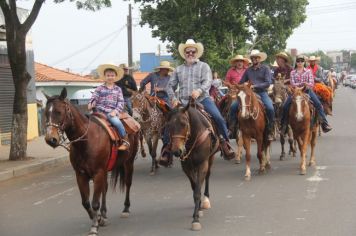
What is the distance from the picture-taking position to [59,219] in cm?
833

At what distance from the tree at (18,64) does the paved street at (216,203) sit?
1.72 m

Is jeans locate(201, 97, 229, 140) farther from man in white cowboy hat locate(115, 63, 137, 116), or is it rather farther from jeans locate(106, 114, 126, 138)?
man in white cowboy hat locate(115, 63, 137, 116)

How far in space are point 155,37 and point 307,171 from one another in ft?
61.3

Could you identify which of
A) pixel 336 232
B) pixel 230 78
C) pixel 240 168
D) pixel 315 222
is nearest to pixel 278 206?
pixel 315 222

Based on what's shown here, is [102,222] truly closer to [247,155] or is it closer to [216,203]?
[216,203]

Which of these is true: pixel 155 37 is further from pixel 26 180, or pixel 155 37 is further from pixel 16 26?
pixel 26 180

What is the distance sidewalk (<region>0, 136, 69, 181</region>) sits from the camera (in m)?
13.1

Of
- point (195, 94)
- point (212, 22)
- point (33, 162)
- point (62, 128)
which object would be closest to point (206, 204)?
point (195, 94)

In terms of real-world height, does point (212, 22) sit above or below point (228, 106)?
above

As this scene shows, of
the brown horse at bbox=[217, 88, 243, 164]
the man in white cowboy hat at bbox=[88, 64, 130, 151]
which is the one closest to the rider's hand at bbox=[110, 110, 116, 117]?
the man in white cowboy hat at bbox=[88, 64, 130, 151]

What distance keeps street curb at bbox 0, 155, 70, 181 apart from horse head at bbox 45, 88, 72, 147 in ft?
20.1

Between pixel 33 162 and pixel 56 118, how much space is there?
7.72m

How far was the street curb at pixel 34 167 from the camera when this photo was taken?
12797 millimetres

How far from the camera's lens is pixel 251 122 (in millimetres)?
11438
